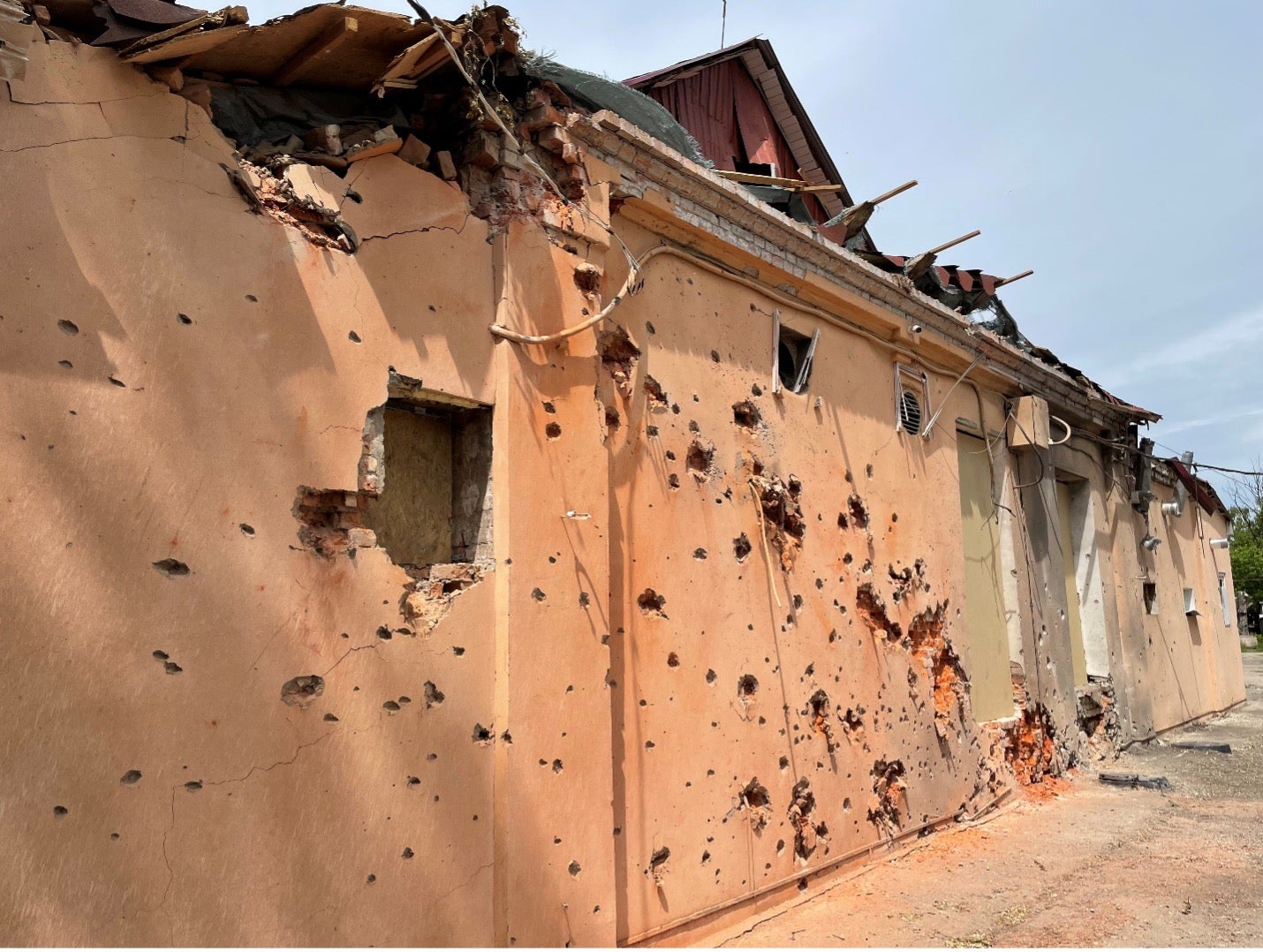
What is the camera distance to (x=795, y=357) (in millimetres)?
6039

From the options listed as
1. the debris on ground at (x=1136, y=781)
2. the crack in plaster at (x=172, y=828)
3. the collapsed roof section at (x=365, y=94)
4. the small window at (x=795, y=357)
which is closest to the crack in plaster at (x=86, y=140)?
the collapsed roof section at (x=365, y=94)

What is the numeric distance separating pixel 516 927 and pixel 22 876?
1699mm

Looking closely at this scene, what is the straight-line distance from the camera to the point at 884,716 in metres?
6.09

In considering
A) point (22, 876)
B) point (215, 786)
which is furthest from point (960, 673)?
point (22, 876)

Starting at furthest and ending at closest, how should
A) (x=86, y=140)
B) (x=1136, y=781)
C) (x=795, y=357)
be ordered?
(x=1136, y=781)
(x=795, y=357)
(x=86, y=140)

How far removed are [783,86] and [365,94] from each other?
6114mm

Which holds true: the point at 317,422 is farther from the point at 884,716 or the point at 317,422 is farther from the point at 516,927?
the point at 884,716

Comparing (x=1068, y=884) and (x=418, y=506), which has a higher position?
(x=418, y=506)

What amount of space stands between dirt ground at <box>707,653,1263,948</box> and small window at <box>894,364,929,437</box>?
289cm

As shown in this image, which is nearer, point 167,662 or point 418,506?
point 167,662

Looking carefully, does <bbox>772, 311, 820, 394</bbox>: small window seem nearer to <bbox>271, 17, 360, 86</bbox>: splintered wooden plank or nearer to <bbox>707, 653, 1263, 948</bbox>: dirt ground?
<bbox>707, 653, 1263, 948</bbox>: dirt ground

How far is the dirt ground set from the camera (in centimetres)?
461

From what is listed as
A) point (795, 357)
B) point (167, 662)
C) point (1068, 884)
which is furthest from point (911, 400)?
point (167, 662)

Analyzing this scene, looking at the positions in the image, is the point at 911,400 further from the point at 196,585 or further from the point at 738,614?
the point at 196,585
